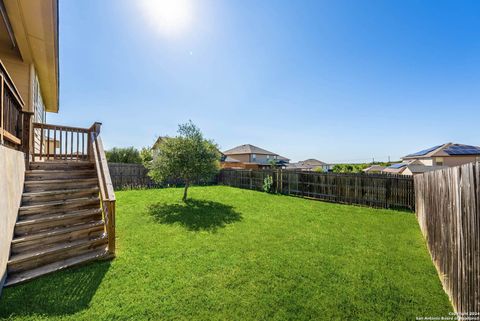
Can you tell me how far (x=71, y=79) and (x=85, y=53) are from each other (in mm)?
1892

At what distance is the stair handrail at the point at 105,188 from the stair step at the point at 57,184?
0.45 meters

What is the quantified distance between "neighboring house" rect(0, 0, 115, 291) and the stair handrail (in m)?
0.02

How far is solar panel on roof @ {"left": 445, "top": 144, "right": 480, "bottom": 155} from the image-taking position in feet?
58.4

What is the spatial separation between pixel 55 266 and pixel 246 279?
3185 millimetres

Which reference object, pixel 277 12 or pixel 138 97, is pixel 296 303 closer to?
pixel 277 12

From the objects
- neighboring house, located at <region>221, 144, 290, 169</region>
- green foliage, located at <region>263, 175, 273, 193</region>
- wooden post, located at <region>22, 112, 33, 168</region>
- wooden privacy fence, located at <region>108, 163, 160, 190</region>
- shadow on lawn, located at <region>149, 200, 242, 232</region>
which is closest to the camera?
wooden post, located at <region>22, 112, 33, 168</region>

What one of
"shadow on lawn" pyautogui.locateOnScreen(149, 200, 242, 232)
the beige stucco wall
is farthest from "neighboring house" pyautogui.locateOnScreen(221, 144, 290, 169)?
the beige stucco wall

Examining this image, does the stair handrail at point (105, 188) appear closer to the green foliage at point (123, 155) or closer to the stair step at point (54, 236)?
the stair step at point (54, 236)

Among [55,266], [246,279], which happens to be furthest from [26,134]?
[246,279]

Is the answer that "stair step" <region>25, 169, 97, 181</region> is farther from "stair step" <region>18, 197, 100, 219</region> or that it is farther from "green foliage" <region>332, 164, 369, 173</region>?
"green foliage" <region>332, 164, 369, 173</region>

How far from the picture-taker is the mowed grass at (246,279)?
8.03 feet

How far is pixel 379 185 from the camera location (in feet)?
28.6

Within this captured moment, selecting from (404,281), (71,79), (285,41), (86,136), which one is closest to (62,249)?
(86,136)

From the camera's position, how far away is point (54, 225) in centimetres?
377
